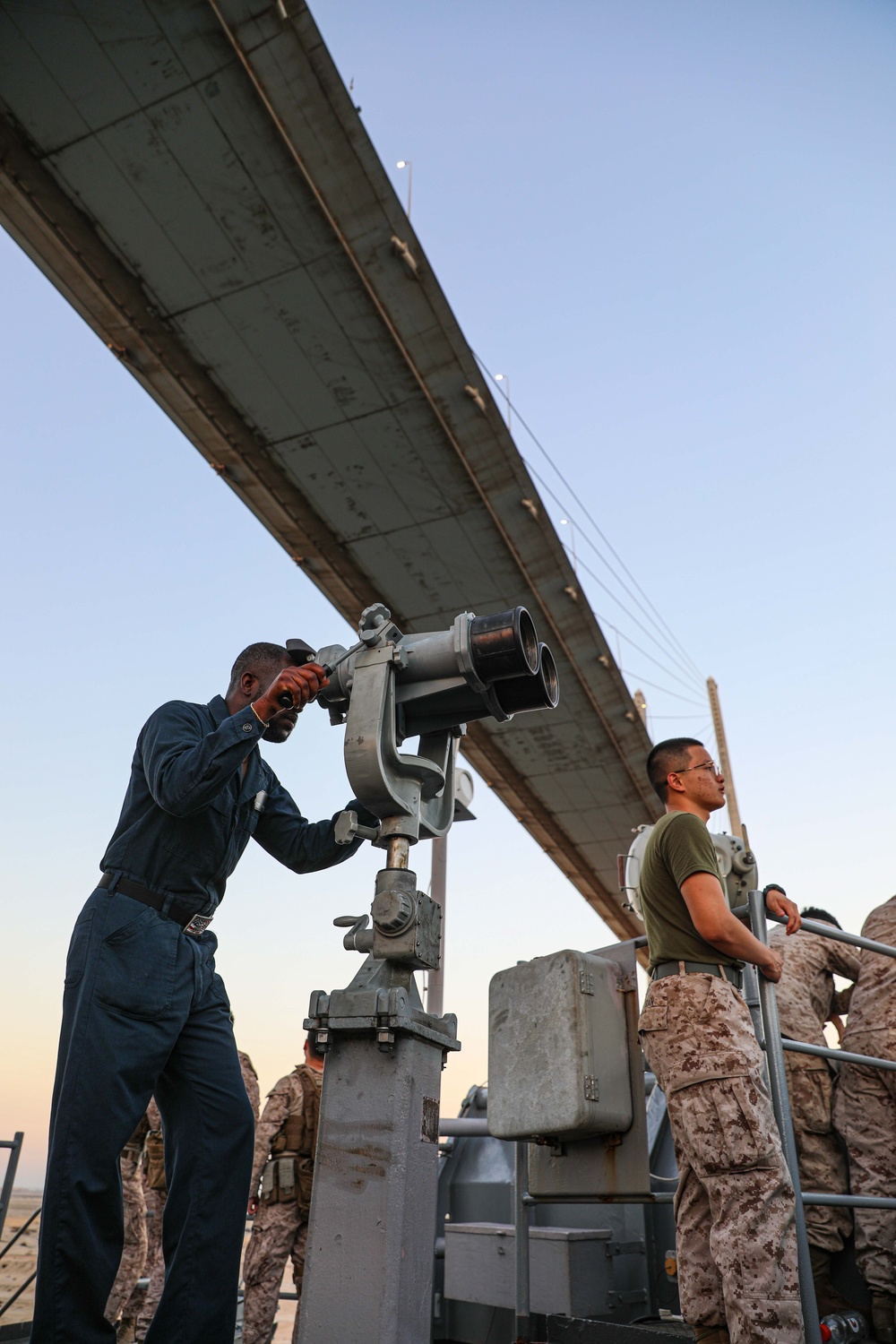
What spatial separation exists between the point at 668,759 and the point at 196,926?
4.99 feet

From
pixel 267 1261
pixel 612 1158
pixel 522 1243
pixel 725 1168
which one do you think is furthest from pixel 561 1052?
pixel 267 1261

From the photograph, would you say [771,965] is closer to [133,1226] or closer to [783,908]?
[783,908]

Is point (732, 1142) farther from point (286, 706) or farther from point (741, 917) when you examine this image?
point (286, 706)

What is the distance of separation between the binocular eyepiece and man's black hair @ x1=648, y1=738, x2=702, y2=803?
856mm

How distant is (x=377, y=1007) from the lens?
1.70 m

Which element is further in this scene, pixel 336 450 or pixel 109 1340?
pixel 336 450

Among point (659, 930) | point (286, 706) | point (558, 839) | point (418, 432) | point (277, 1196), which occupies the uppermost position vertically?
point (418, 432)

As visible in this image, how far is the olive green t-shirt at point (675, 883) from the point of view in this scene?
2484 mm

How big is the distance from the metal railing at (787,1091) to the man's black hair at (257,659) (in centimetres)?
153

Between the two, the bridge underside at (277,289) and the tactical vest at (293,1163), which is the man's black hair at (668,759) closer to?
the tactical vest at (293,1163)

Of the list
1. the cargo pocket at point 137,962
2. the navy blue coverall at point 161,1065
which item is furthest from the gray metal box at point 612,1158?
the cargo pocket at point 137,962

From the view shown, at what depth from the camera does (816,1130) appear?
3.35 meters

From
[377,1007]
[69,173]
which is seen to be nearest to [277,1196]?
[377,1007]

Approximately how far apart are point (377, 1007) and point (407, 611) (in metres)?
9.95
